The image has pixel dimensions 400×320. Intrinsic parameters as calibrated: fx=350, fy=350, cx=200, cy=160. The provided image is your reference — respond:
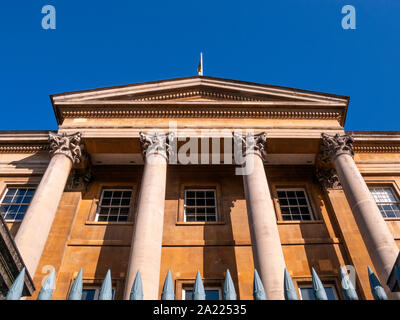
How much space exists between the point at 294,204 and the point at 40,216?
1072 cm

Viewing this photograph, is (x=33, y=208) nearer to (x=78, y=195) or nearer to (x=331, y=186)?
(x=78, y=195)

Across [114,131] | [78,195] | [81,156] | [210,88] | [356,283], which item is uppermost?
[210,88]

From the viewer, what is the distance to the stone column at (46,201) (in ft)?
35.1

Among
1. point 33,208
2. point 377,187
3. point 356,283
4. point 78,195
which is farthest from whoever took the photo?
point 377,187

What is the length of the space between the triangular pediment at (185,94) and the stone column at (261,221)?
9.00 feet

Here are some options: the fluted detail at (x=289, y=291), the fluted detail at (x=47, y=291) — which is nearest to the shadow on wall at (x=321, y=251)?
the fluted detail at (x=289, y=291)

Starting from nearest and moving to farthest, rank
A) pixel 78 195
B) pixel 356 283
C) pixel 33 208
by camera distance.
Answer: pixel 33 208 < pixel 356 283 < pixel 78 195

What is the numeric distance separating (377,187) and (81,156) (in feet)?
45.3

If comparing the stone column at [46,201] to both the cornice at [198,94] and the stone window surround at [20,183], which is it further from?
the cornice at [198,94]

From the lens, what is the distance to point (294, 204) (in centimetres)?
1623

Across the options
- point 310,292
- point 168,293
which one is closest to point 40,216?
point 168,293

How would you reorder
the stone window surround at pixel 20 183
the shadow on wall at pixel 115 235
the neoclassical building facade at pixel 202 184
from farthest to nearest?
the stone window surround at pixel 20 183, the shadow on wall at pixel 115 235, the neoclassical building facade at pixel 202 184

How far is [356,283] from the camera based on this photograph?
497 inches
